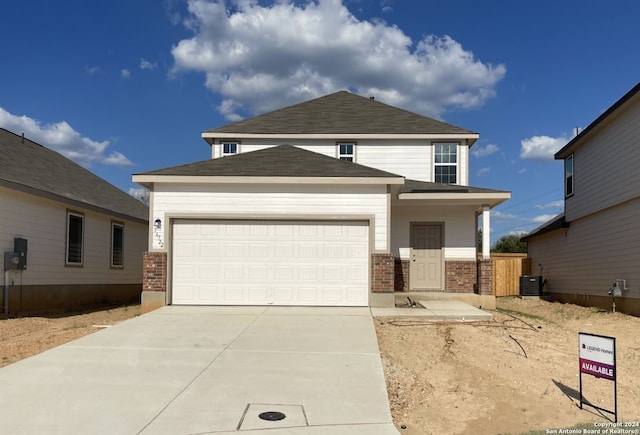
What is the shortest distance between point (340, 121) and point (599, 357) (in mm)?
14575

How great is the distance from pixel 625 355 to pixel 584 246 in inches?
381

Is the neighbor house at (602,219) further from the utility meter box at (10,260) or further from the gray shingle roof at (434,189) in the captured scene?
the utility meter box at (10,260)

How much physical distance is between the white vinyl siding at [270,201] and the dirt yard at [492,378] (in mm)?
3330

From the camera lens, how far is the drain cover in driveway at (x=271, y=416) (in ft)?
18.9

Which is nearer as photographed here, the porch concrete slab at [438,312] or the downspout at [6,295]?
the porch concrete slab at [438,312]

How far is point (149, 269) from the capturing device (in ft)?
43.4

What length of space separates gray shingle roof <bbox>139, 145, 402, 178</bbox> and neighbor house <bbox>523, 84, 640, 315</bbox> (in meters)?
6.75

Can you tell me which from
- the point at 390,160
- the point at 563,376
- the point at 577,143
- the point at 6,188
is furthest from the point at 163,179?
the point at 577,143

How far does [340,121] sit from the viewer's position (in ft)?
65.6

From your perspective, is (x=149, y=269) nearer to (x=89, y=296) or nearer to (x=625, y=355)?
(x=89, y=296)

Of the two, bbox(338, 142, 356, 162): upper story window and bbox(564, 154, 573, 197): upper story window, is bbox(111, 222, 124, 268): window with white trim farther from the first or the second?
bbox(564, 154, 573, 197): upper story window

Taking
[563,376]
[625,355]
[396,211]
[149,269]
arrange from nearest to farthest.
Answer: [563,376] → [625,355] → [149,269] → [396,211]

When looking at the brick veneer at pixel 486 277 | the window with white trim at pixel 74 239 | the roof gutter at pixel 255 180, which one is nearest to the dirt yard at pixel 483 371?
the brick veneer at pixel 486 277

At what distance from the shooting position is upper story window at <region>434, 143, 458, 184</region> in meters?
18.8
